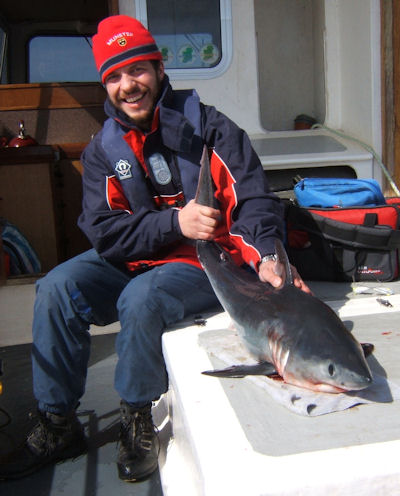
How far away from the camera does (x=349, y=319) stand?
5.96 ft

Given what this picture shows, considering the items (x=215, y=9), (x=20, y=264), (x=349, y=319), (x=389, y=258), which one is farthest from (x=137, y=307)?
(x=215, y=9)

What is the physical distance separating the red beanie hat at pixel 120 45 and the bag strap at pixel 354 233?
1021 mm

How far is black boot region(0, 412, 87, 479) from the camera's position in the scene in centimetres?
197

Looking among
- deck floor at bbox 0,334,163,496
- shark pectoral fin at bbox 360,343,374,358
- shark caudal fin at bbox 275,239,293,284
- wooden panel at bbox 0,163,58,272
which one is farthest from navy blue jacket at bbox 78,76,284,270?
wooden panel at bbox 0,163,58,272

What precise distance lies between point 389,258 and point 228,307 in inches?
40.8

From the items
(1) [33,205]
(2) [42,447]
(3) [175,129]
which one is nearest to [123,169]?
(3) [175,129]

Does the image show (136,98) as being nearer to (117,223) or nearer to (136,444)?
(117,223)

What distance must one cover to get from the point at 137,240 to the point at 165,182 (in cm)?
26

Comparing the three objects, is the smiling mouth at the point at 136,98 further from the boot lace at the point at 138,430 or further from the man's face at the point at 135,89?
the boot lace at the point at 138,430

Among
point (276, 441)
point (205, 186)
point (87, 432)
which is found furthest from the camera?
point (87, 432)

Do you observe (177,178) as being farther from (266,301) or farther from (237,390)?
(237,390)

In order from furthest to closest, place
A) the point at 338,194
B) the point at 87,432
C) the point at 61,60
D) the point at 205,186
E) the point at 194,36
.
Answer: the point at 61,60 → the point at 194,36 → the point at 338,194 → the point at 87,432 → the point at 205,186

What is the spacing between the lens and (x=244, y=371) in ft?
4.50

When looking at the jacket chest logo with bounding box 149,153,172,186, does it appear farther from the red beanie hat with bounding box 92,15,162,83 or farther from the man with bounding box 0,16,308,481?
Result: the red beanie hat with bounding box 92,15,162,83
